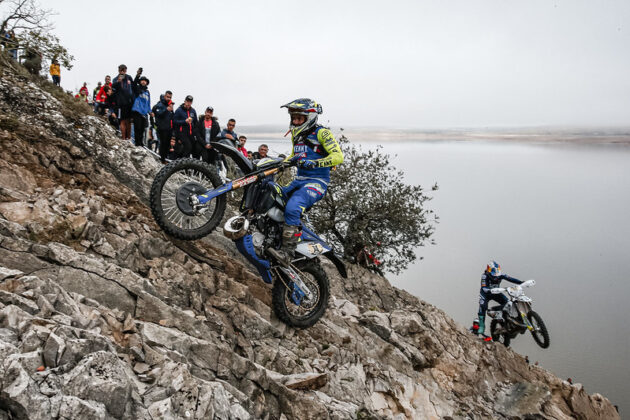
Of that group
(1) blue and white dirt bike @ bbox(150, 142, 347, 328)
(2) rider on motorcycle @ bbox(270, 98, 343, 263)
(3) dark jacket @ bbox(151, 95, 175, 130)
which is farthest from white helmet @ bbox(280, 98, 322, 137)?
(3) dark jacket @ bbox(151, 95, 175, 130)

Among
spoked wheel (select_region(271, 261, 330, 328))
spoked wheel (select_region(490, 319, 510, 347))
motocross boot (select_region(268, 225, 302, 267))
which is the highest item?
motocross boot (select_region(268, 225, 302, 267))

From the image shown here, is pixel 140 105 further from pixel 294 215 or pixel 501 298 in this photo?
pixel 501 298

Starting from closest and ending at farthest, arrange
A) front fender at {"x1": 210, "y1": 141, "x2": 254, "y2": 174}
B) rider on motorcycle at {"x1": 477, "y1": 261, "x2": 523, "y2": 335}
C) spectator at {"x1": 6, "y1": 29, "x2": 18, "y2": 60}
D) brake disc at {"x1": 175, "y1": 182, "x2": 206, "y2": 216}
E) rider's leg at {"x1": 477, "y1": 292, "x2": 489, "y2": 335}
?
brake disc at {"x1": 175, "y1": 182, "x2": 206, "y2": 216}
front fender at {"x1": 210, "y1": 141, "x2": 254, "y2": 174}
spectator at {"x1": 6, "y1": 29, "x2": 18, "y2": 60}
rider's leg at {"x1": 477, "y1": 292, "x2": 489, "y2": 335}
rider on motorcycle at {"x1": 477, "y1": 261, "x2": 523, "y2": 335}

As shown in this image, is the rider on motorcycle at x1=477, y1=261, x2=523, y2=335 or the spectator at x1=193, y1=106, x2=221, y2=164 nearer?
the spectator at x1=193, y1=106, x2=221, y2=164

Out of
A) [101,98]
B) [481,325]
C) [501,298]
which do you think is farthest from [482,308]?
[101,98]

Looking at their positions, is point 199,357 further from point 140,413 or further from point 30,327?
point 30,327

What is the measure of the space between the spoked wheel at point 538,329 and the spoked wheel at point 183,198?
13.9m

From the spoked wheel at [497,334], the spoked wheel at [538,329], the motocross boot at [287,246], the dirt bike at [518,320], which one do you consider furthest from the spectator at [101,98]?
the spoked wheel at [538,329]

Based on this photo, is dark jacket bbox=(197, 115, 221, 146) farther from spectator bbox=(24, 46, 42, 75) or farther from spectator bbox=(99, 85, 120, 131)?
spectator bbox=(24, 46, 42, 75)

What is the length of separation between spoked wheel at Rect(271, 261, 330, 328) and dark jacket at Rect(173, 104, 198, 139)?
A: 6728mm

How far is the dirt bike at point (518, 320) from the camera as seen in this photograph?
15262mm

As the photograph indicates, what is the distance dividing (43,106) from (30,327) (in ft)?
25.0

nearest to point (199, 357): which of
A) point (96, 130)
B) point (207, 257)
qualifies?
point (207, 257)

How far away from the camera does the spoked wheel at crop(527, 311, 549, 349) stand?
15125 mm
